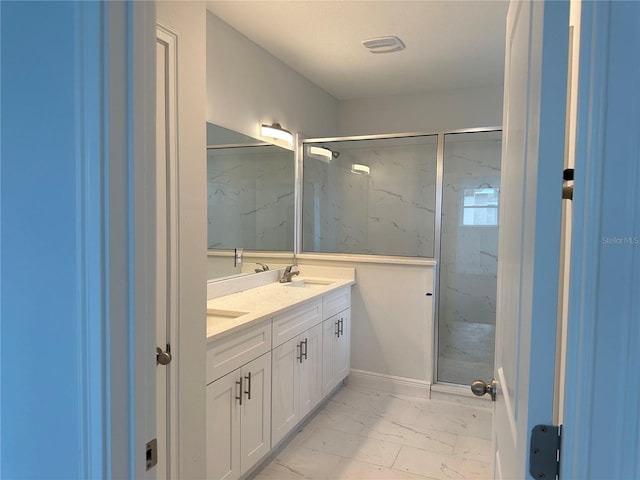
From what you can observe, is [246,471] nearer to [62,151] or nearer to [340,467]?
[340,467]

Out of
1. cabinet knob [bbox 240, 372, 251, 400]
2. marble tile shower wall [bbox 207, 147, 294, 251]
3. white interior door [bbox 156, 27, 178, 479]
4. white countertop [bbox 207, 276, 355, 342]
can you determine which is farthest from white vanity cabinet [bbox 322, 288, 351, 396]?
white interior door [bbox 156, 27, 178, 479]

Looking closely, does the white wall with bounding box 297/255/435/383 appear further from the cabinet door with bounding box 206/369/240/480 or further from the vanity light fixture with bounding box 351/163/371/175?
the cabinet door with bounding box 206/369/240/480

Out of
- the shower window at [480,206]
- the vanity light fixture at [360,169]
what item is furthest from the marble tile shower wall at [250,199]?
the shower window at [480,206]

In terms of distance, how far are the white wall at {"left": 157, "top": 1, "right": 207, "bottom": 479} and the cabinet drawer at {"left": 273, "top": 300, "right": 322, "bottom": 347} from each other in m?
0.73

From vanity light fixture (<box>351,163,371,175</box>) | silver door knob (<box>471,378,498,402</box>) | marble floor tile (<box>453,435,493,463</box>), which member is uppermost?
vanity light fixture (<box>351,163,371,175</box>)

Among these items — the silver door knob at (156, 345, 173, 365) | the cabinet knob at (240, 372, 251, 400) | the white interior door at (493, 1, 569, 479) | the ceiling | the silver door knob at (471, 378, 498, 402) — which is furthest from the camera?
the ceiling

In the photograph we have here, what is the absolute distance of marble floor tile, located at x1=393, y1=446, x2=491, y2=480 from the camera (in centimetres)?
241

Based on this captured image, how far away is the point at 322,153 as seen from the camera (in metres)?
3.99

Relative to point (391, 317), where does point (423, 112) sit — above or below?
above

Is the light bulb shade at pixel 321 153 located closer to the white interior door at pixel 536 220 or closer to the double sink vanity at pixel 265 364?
the double sink vanity at pixel 265 364

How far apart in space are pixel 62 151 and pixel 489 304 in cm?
360

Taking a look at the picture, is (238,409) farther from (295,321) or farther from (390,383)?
(390,383)

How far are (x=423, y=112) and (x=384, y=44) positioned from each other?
132 cm

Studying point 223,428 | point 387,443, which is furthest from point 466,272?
point 223,428
